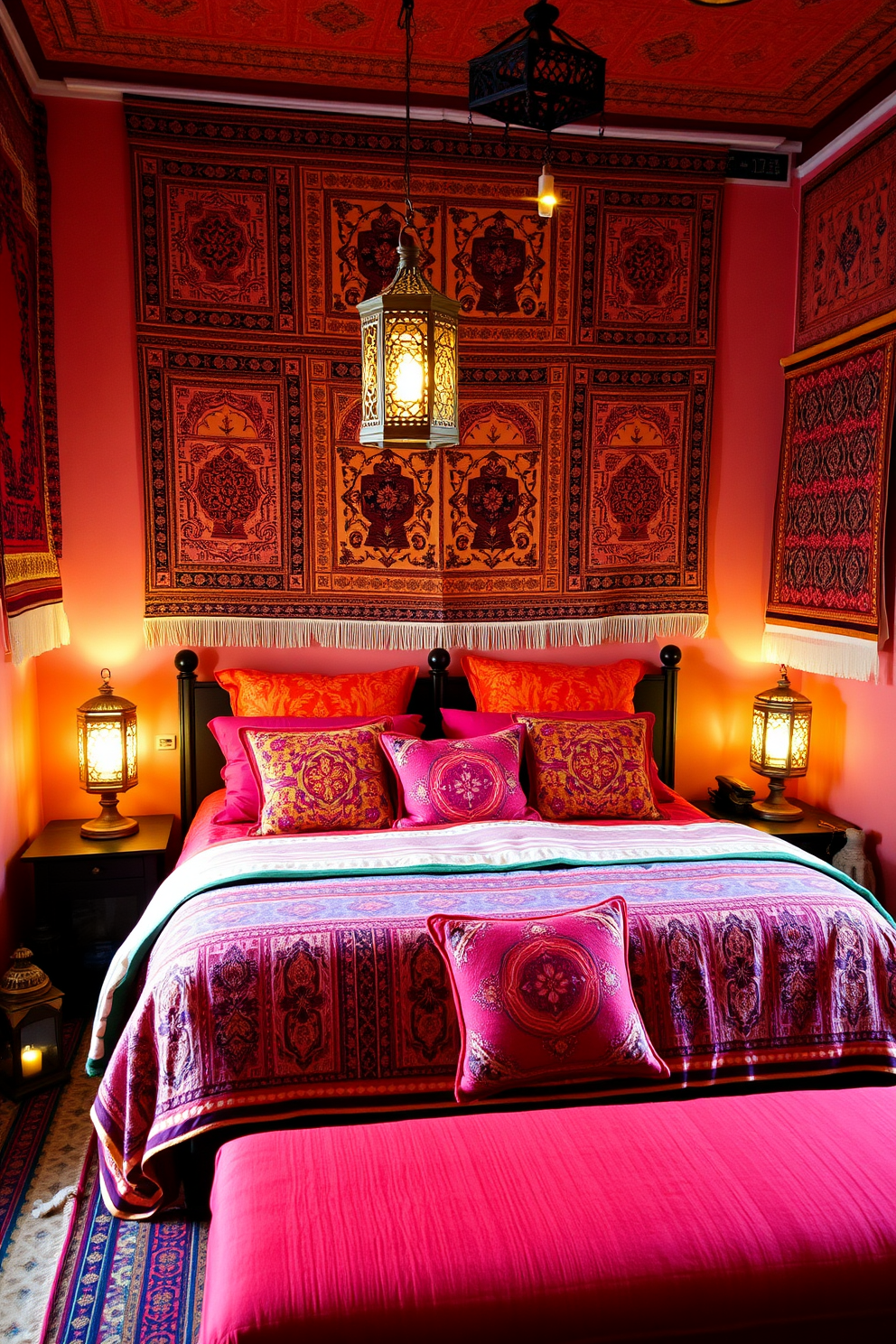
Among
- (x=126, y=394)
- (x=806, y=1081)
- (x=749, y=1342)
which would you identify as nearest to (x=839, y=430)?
(x=806, y=1081)

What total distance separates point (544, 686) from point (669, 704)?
23.1 inches

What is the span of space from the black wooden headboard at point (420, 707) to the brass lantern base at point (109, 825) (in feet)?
0.80

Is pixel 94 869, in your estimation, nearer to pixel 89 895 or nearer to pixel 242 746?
pixel 89 895

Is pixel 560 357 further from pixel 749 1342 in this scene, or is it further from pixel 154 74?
pixel 749 1342

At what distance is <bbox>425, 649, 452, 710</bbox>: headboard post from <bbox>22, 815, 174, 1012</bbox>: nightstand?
1.14m

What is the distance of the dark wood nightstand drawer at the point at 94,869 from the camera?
10.7 feet

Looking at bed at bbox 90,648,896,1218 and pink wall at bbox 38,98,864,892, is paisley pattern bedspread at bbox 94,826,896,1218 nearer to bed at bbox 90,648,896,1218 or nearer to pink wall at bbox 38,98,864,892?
bed at bbox 90,648,896,1218

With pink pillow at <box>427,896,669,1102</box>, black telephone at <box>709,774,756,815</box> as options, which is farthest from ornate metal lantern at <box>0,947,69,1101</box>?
black telephone at <box>709,774,756,815</box>

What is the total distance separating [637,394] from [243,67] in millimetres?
1831

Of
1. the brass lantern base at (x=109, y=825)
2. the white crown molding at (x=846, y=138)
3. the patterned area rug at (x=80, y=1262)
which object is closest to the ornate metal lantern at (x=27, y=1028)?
the patterned area rug at (x=80, y=1262)

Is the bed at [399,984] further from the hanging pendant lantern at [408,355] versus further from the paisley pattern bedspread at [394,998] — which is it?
the hanging pendant lantern at [408,355]

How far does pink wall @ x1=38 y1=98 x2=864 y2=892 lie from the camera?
355cm

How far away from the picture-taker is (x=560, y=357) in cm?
389

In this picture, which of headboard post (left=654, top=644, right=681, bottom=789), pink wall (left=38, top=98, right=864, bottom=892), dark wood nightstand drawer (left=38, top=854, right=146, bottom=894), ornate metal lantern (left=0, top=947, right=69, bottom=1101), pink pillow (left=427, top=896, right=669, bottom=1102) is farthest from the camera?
headboard post (left=654, top=644, right=681, bottom=789)
